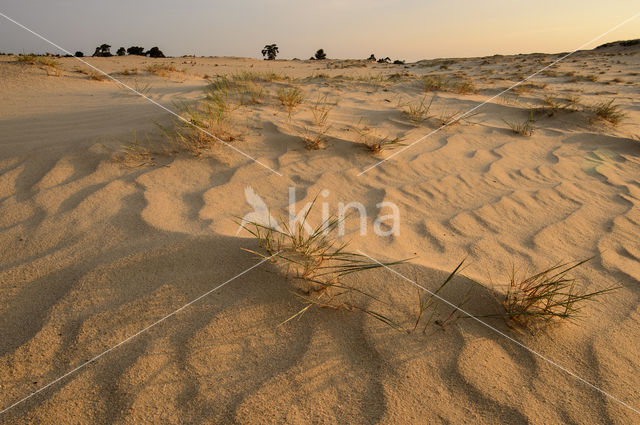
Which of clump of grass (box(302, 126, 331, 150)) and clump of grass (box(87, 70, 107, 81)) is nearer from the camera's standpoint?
clump of grass (box(302, 126, 331, 150))

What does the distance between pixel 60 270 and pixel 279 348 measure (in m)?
0.94

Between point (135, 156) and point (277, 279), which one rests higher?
point (135, 156)

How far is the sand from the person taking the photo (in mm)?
1014

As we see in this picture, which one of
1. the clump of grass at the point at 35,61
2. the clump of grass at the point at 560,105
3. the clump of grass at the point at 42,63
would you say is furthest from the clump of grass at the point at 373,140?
the clump of grass at the point at 35,61

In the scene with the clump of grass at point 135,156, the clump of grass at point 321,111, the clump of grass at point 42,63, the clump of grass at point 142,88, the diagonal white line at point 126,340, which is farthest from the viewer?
the clump of grass at point 42,63

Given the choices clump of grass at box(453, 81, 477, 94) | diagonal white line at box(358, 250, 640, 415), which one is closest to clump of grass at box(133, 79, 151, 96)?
diagonal white line at box(358, 250, 640, 415)

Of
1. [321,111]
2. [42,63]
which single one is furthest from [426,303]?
[42,63]

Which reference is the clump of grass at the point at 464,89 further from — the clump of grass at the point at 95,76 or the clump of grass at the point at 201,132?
the clump of grass at the point at 95,76

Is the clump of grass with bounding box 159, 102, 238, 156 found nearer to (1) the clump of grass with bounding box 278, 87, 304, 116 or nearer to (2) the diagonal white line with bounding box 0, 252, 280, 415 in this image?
(1) the clump of grass with bounding box 278, 87, 304, 116

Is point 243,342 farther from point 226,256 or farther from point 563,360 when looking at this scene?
point 563,360

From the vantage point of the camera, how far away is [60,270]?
4.56 feet

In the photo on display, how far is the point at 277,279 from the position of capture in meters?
1.38

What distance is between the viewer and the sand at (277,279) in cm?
101

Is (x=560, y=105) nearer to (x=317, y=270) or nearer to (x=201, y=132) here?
(x=201, y=132)
